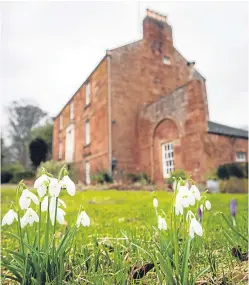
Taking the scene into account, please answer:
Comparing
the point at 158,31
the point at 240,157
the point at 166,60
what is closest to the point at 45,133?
the point at 158,31

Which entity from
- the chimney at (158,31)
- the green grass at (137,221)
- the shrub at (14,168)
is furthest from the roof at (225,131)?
the shrub at (14,168)

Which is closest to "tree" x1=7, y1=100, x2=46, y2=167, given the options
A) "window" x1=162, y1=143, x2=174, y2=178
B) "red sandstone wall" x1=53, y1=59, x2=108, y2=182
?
"red sandstone wall" x1=53, y1=59, x2=108, y2=182

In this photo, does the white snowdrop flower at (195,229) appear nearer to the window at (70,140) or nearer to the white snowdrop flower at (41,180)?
the white snowdrop flower at (41,180)

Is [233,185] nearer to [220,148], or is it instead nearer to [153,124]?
[220,148]

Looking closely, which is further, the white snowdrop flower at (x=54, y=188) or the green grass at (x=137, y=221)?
the green grass at (x=137, y=221)

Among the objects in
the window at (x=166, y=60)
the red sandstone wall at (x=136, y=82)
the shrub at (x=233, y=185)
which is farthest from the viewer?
the window at (x=166, y=60)
